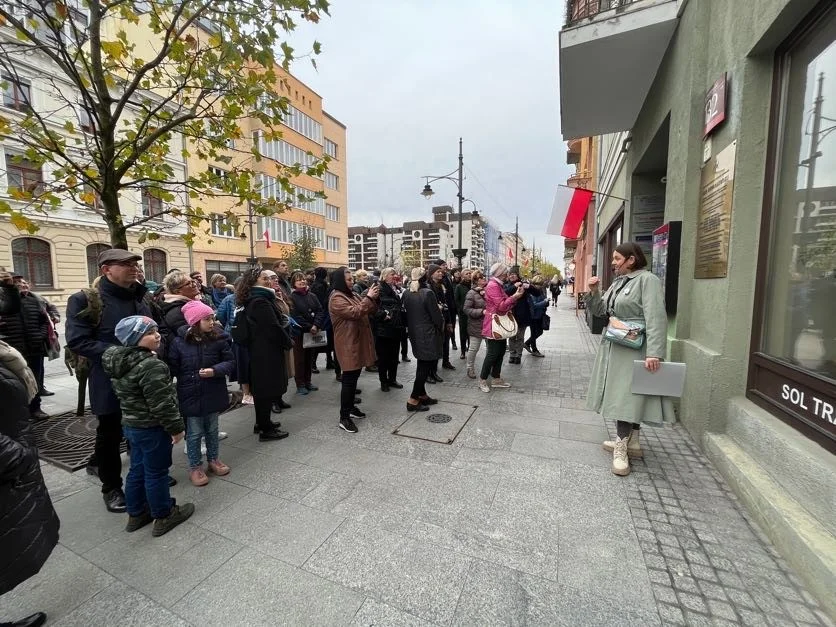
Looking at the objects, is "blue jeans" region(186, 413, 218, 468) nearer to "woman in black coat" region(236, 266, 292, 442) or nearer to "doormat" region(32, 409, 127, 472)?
"woman in black coat" region(236, 266, 292, 442)

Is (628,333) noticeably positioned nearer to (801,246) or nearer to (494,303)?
(801,246)

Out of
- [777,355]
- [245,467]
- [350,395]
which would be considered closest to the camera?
[777,355]

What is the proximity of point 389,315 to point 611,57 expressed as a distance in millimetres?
4670

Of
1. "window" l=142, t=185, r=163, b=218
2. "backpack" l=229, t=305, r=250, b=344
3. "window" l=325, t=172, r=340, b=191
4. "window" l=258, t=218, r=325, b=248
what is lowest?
"backpack" l=229, t=305, r=250, b=344

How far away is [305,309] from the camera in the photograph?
246 inches

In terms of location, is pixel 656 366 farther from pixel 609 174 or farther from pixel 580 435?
pixel 609 174

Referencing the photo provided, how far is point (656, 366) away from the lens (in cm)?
322

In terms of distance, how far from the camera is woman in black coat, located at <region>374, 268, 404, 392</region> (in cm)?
555

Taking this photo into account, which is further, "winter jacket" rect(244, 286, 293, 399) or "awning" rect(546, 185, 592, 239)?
"awning" rect(546, 185, 592, 239)

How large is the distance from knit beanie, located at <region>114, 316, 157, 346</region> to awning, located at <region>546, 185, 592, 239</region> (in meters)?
8.89

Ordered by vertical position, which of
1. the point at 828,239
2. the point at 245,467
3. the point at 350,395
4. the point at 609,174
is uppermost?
the point at 609,174

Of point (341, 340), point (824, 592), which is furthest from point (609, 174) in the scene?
point (824, 592)

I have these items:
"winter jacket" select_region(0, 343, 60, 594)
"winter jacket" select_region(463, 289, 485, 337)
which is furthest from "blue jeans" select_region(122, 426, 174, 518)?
"winter jacket" select_region(463, 289, 485, 337)

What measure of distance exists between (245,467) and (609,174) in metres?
11.1
